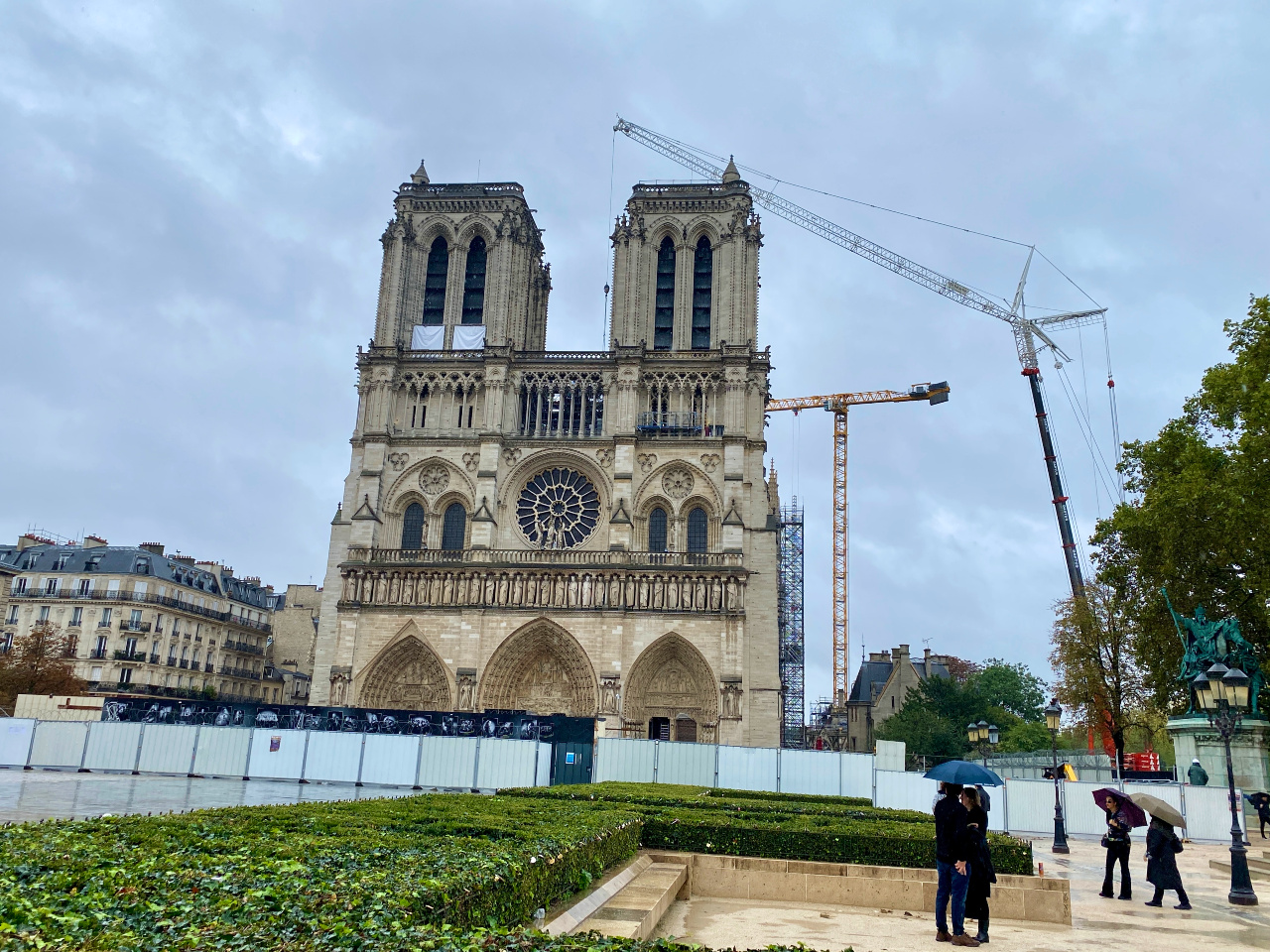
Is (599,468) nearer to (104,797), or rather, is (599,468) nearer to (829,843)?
(104,797)

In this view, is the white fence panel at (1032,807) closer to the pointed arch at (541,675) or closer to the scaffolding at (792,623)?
the pointed arch at (541,675)

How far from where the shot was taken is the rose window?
40438 mm

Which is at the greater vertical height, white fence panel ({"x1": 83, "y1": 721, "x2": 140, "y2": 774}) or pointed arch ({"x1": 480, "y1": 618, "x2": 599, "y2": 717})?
pointed arch ({"x1": 480, "y1": 618, "x2": 599, "y2": 717})

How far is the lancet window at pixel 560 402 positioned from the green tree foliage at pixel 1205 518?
20703 mm

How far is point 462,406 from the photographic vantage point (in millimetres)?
41562

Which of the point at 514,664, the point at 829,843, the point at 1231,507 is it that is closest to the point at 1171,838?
the point at 829,843

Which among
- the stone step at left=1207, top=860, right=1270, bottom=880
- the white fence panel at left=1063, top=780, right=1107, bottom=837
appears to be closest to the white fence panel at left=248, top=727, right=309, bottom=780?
the white fence panel at left=1063, top=780, right=1107, bottom=837

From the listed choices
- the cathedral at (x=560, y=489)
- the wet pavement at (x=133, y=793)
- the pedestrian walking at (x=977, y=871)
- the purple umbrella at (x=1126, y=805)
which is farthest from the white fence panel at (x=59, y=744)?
the purple umbrella at (x=1126, y=805)

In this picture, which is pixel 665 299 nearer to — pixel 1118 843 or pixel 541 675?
pixel 541 675

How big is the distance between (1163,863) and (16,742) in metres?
23.8

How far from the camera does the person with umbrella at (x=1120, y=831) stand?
11656 mm

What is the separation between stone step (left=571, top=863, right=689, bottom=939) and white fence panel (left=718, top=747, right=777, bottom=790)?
11926 millimetres

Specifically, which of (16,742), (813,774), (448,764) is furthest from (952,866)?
(16,742)

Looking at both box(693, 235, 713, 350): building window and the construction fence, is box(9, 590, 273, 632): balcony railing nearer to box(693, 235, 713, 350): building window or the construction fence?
the construction fence
